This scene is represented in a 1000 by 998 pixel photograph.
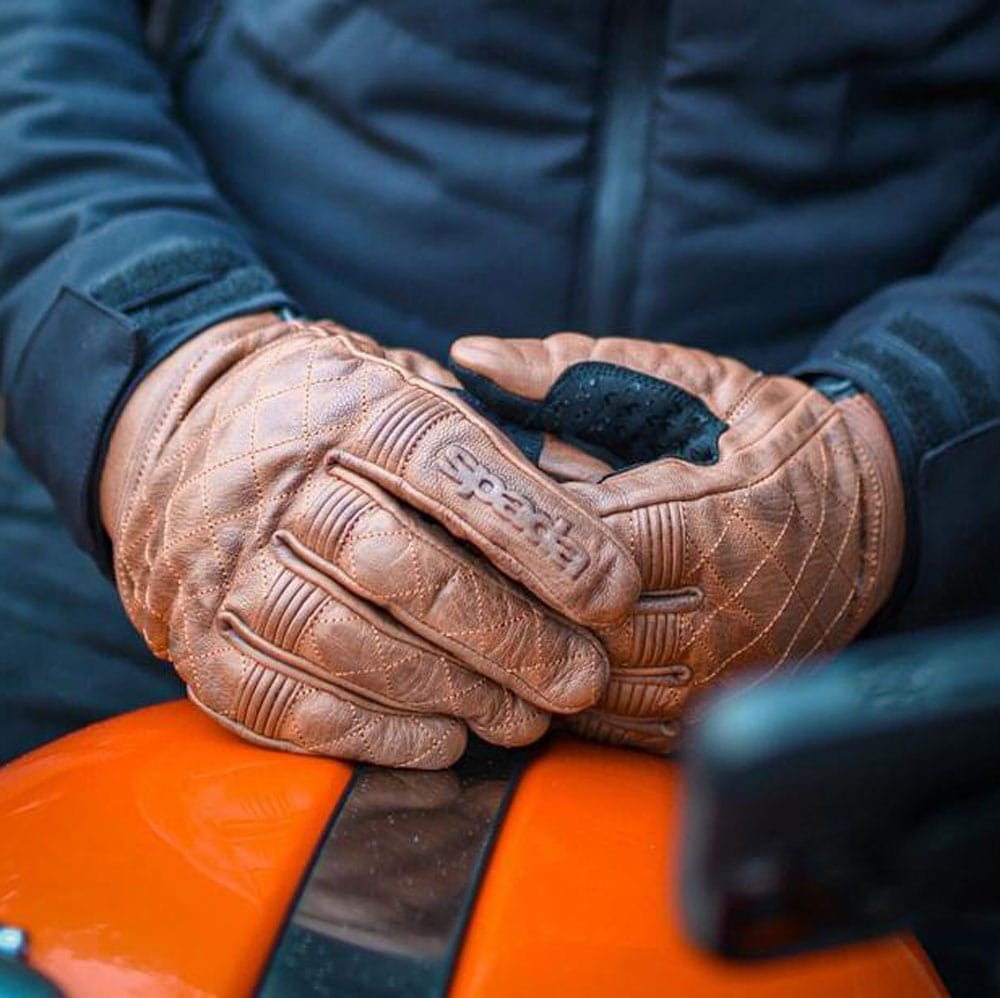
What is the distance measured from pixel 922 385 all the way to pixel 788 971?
0.49 m

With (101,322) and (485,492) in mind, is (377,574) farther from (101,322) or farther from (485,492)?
(101,322)

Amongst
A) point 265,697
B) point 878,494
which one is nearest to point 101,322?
point 265,697

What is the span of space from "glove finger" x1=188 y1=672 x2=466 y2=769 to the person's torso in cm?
46

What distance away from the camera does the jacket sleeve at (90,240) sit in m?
0.96

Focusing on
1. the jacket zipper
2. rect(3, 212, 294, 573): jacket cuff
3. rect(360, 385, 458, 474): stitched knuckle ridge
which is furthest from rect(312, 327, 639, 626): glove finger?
the jacket zipper

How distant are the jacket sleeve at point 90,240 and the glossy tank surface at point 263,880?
292mm

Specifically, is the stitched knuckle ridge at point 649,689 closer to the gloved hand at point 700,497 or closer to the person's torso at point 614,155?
the gloved hand at point 700,497

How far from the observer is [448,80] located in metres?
1.09

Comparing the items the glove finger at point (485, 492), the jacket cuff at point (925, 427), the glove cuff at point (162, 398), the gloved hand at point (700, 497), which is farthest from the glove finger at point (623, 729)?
the glove cuff at point (162, 398)

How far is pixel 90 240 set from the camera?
3.38ft

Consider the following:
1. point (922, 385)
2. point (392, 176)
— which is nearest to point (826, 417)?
point (922, 385)

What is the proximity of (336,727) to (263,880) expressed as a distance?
0.39 feet

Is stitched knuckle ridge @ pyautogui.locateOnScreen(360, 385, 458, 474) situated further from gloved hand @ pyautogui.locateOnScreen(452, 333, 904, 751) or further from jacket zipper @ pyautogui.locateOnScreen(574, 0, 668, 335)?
jacket zipper @ pyautogui.locateOnScreen(574, 0, 668, 335)

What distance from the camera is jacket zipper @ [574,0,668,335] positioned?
3.50 feet
